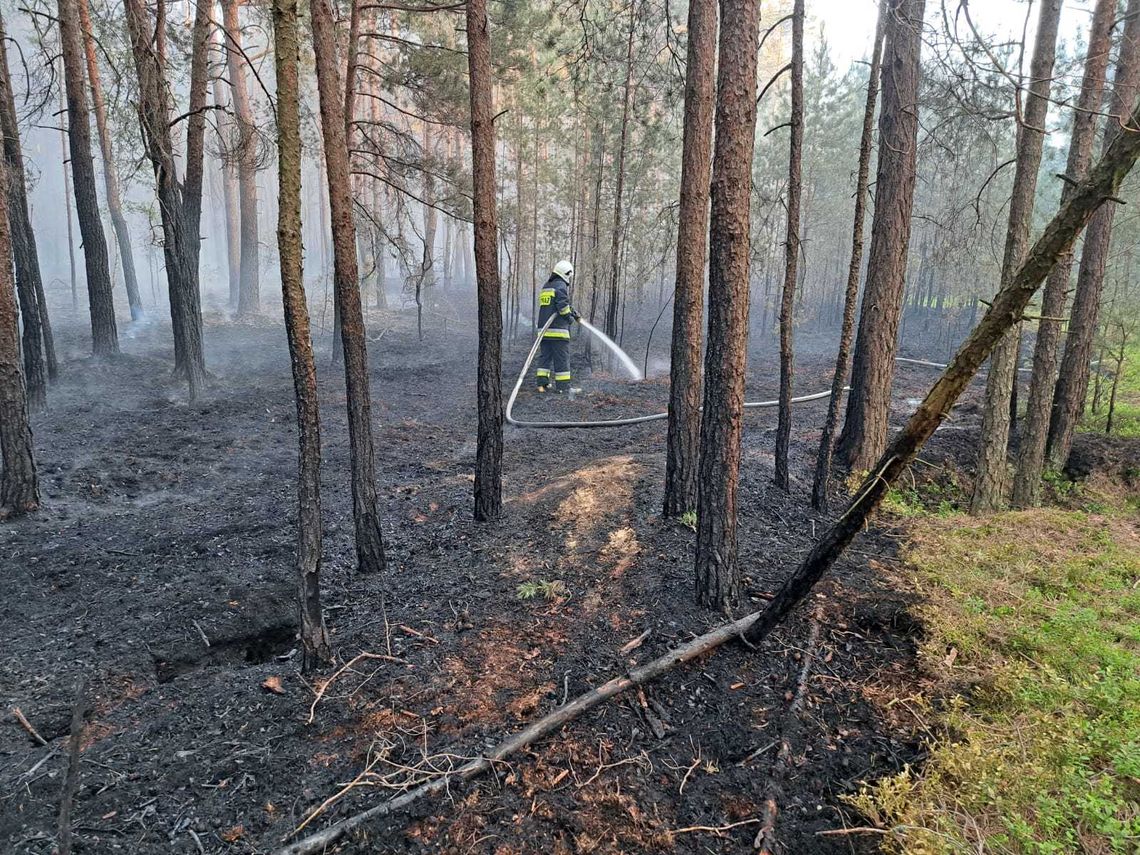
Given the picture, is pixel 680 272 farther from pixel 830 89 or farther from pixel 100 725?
pixel 830 89

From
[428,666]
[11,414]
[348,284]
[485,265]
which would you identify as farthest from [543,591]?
[11,414]

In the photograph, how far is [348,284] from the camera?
5.07 metres

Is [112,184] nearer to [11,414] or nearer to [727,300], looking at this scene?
[11,414]

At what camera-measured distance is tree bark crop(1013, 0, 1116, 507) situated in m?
7.29

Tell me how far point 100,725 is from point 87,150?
11.5 meters

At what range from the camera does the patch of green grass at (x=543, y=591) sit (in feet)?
16.5

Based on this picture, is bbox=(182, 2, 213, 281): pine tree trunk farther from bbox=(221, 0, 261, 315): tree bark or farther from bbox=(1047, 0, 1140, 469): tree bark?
bbox=(1047, 0, 1140, 469): tree bark

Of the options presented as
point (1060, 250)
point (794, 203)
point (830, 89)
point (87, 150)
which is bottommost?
point (1060, 250)

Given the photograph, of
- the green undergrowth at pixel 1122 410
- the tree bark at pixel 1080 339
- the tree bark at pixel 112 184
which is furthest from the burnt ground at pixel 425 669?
the tree bark at pixel 112 184

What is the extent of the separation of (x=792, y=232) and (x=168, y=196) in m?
9.62

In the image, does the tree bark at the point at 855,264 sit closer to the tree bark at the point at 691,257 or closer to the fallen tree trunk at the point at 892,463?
the tree bark at the point at 691,257

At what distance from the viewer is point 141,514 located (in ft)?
22.5

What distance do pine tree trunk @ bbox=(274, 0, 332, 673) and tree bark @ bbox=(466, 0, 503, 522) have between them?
182cm

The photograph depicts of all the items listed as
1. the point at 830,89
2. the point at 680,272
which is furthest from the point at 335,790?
the point at 830,89
